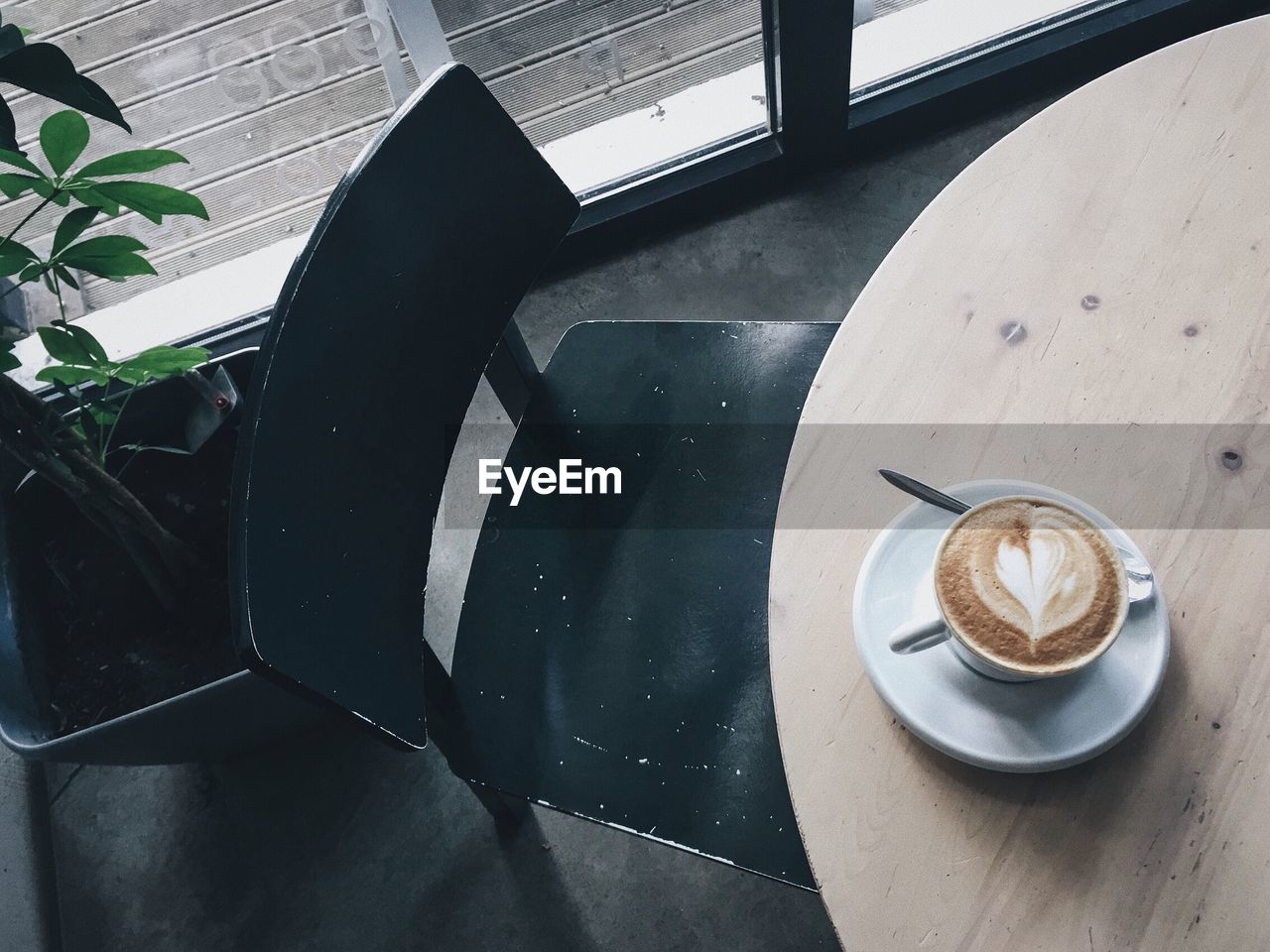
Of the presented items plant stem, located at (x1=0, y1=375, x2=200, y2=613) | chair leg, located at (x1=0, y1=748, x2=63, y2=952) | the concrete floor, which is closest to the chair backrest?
plant stem, located at (x1=0, y1=375, x2=200, y2=613)

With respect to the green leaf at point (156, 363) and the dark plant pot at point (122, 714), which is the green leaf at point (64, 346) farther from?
the dark plant pot at point (122, 714)

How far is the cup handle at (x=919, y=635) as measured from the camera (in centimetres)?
74

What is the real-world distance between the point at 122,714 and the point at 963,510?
106cm

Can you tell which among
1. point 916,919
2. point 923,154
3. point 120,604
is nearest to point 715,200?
point 923,154

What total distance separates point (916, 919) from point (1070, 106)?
2.34 ft

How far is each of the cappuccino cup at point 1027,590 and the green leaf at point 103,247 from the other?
0.78 m

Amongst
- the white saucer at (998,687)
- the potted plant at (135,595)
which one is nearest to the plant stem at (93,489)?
the potted plant at (135,595)

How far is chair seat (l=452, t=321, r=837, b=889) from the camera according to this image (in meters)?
1.06

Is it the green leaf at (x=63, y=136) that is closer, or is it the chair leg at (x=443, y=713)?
the green leaf at (x=63, y=136)

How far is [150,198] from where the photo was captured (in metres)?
0.98

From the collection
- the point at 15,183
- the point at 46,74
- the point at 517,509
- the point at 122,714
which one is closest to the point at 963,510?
the point at 517,509

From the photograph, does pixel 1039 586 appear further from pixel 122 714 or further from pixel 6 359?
pixel 122 714

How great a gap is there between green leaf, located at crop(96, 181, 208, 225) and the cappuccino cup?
72 cm

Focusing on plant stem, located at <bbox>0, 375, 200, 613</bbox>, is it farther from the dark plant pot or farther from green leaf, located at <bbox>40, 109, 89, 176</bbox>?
green leaf, located at <bbox>40, 109, 89, 176</bbox>
